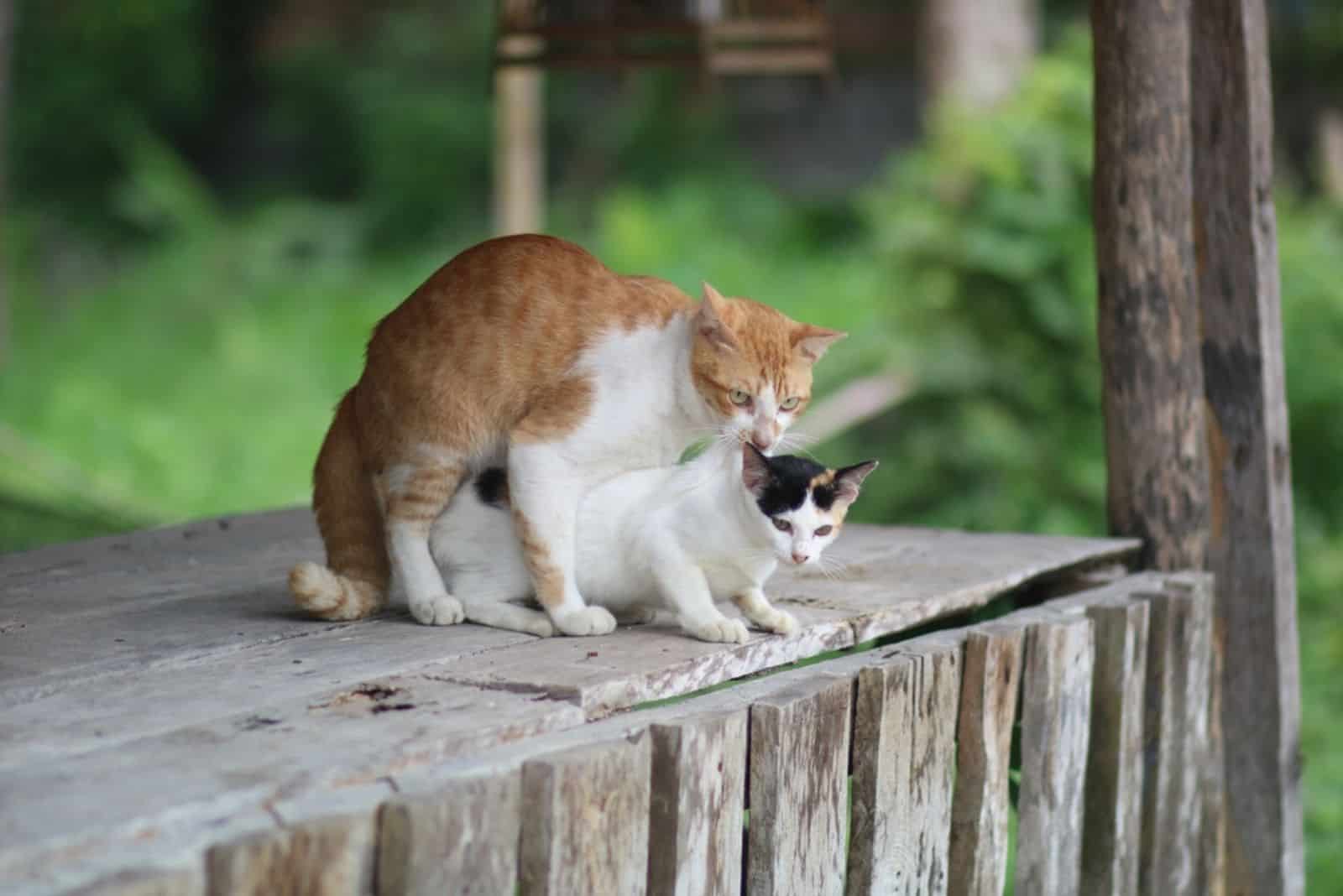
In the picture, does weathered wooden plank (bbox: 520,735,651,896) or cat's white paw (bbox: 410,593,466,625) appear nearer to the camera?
weathered wooden plank (bbox: 520,735,651,896)

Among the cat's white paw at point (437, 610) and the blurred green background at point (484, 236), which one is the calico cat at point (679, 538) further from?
the blurred green background at point (484, 236)

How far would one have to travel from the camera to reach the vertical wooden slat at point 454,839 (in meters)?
1.88

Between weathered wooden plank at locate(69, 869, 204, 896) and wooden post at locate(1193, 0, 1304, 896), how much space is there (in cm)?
289

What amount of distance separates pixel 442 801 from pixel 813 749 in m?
0.78

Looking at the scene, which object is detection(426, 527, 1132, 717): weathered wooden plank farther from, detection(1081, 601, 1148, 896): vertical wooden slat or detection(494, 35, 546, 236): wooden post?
detection(494, 35, 546, 236): wooden post

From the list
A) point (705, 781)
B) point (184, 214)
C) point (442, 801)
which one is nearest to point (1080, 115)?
point (705, 781)

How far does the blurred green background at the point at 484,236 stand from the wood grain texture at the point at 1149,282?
98.8 inches

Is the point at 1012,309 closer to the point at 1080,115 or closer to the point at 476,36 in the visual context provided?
the point at 1080,115

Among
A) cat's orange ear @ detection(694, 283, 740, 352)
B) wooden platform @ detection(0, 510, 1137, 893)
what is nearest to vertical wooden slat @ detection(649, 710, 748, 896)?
wooden platform @ detection(0, 510, 1137, 893)

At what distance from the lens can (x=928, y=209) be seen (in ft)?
23.4

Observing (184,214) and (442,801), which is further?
(184,214)

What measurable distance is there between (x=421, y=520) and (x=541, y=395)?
0.31m

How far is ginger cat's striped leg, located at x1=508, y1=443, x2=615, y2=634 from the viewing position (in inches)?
107

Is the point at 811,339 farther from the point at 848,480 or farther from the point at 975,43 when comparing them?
the point at 975,43
